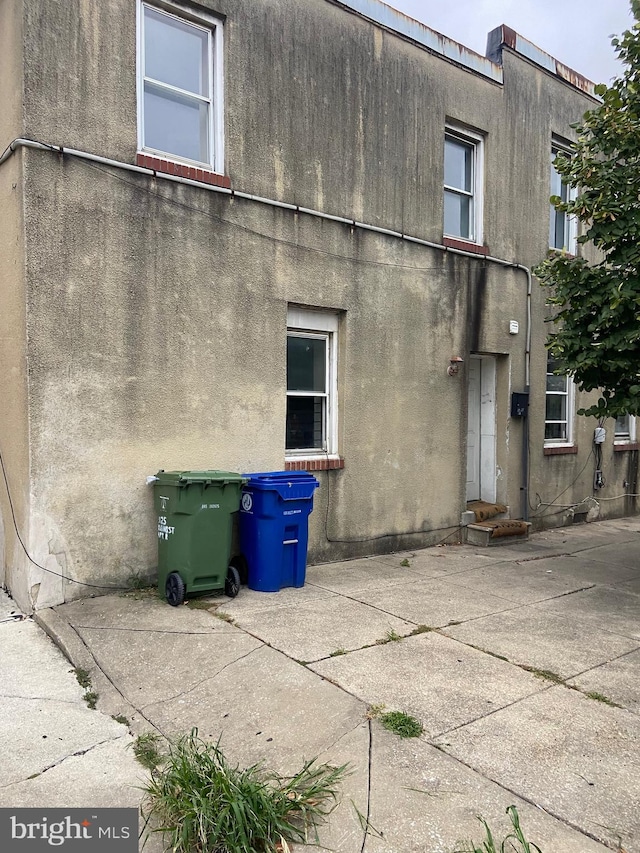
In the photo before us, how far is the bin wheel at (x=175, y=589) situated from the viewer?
5.39 meters

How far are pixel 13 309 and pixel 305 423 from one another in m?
3.27

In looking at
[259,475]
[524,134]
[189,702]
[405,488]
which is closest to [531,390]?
[405,488]

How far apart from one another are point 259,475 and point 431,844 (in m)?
3.84

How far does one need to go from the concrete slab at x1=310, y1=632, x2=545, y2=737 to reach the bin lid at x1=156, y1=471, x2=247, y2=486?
1.88m

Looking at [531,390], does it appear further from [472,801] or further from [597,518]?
[472,801]

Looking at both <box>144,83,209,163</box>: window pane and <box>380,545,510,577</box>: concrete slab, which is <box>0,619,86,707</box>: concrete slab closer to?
<box>380,545,510,577</box>: concrete slab

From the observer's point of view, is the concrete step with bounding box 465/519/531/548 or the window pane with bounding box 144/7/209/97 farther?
the concrete step with bounding box 465/519/531/548

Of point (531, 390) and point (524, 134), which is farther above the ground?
point (524, 134)

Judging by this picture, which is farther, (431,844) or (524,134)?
(524,134)

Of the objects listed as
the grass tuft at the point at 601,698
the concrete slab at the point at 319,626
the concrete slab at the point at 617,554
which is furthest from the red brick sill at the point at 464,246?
the grass tuft at the point at 601,698

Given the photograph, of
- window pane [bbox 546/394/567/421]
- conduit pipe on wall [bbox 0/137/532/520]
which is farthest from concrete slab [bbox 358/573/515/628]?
window pane [bbox 546/394/567/421]

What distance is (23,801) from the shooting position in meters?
2.87

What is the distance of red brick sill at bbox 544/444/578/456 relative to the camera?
10.0 meters

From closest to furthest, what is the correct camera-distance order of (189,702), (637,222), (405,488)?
1. (189,702)
2. (637,222)
3. (405,488)
